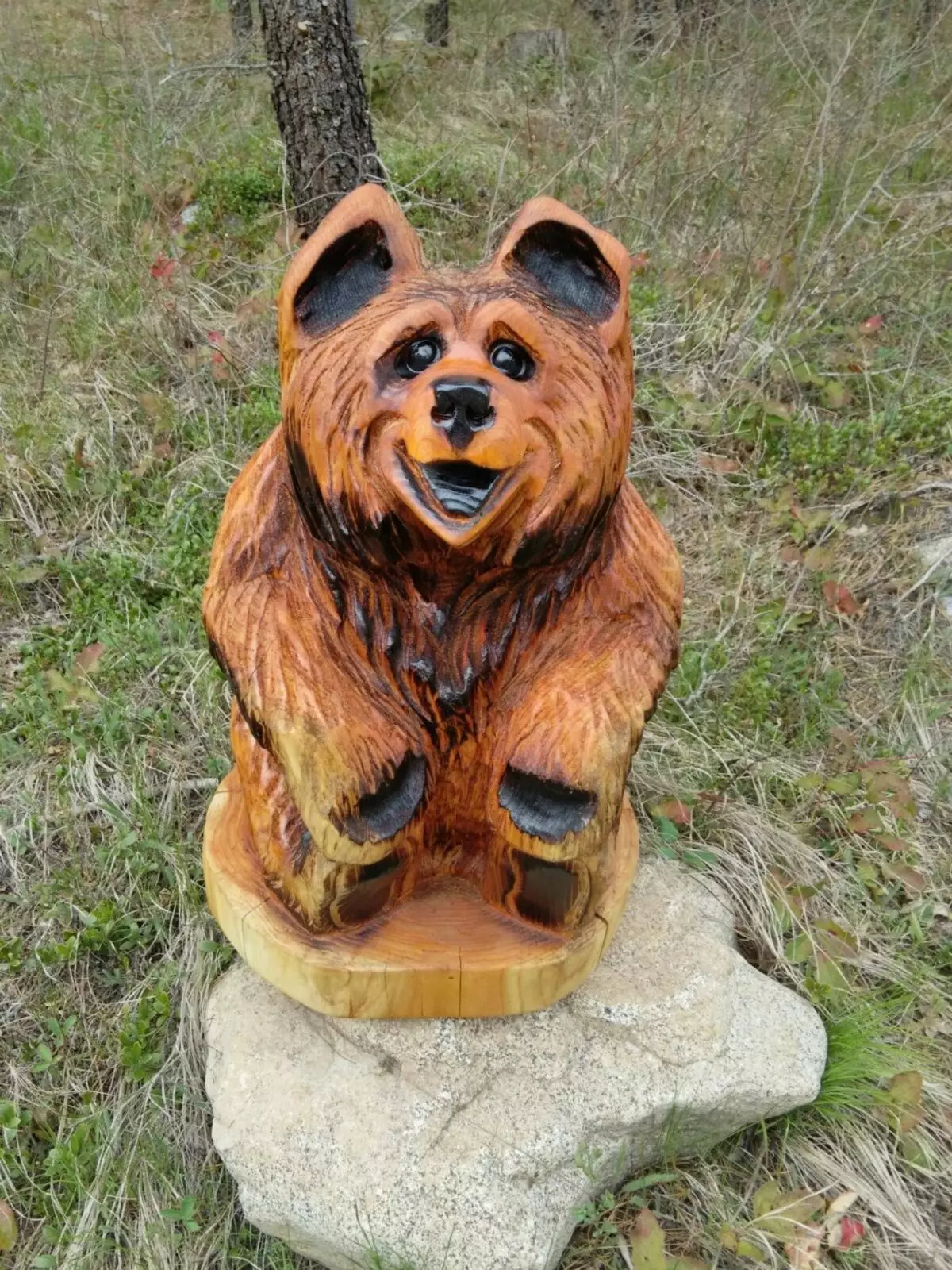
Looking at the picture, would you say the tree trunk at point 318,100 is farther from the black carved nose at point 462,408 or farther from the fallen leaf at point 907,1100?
the fallen leaf at point 907,1100

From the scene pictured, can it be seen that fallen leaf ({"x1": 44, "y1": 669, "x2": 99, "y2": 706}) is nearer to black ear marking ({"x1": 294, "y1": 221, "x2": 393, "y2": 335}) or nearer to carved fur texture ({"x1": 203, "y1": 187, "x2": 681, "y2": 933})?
carved fur texture ({"x1": 203, "y1": 187, "x2": 681, "y2": 933})

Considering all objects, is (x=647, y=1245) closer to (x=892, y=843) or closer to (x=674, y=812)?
(x=674, y=812)

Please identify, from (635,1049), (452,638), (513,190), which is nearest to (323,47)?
(513,190)

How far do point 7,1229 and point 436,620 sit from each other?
4.65 ft

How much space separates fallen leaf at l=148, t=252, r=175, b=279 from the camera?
11.5 feet

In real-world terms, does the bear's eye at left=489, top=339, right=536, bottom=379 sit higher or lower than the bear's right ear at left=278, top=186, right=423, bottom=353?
lower

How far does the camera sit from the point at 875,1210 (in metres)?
1.88

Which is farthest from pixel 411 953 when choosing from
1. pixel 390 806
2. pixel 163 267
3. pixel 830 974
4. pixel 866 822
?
pixel 163 267

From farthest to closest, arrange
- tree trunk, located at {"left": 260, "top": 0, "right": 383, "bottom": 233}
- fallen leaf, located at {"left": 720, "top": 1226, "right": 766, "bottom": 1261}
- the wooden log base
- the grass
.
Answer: tree trunk, located at {"left": 260, "top": 0, "right": 383, "bottom": 233}
the grass
fallen leaf, located at {"left": 720, "top": 1226, "right": 766, "bottom": 1261}
the wooden log base

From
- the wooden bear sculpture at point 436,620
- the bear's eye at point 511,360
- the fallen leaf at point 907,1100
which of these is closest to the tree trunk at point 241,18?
the wooden bear sculpture at point 436,620

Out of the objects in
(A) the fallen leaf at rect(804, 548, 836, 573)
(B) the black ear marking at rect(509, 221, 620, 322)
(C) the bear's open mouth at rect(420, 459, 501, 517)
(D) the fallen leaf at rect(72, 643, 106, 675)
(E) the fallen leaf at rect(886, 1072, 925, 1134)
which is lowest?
(E) the fallen leaf at rect(886, 1072, 925, 1134)

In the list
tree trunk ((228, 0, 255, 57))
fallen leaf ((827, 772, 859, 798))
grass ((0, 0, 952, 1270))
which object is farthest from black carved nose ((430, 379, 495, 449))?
tree trunk ((228, 0, 255, 57))

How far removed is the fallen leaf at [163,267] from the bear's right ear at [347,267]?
2.44 meters

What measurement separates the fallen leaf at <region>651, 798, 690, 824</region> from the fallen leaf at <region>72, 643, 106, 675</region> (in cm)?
152
